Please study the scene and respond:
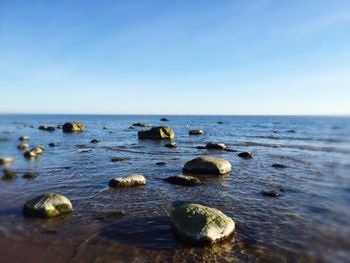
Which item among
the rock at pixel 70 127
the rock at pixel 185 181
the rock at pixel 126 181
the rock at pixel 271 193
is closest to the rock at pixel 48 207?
the rock at pixel 126 181

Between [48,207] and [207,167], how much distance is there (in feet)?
37.1

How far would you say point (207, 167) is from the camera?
864 inches

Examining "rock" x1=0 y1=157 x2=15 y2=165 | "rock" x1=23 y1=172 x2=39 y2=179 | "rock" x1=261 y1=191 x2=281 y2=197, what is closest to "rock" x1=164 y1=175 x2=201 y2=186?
"rock" x1=261 y1=191 x2=281 y2=197

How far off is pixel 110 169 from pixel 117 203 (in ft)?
28.6

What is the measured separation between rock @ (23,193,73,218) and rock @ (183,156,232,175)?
10.1 metres

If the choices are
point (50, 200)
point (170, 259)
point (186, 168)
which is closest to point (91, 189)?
point (50, 200)

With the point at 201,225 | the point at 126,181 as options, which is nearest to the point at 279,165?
the point at 126,181

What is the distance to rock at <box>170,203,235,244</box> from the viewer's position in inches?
428

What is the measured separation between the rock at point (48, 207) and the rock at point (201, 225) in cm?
470

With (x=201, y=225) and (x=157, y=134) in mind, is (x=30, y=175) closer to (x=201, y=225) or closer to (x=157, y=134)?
(x=201, y=225)

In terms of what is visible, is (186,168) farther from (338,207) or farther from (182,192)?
(338,207)

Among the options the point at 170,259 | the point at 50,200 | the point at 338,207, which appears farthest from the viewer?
the point at 338,207

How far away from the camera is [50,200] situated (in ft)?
44.2

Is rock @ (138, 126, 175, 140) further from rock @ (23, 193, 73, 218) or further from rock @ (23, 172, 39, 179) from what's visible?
rock @ (23, 193, 73, 218)
